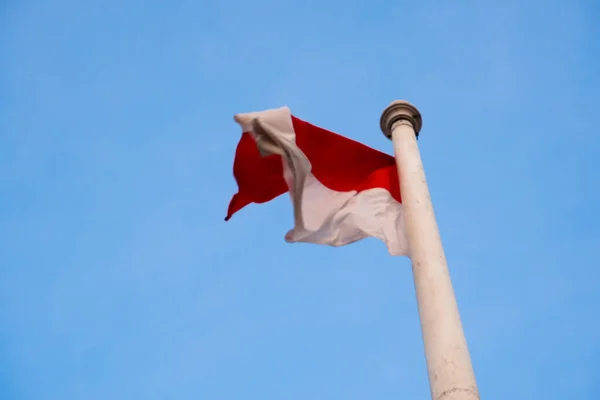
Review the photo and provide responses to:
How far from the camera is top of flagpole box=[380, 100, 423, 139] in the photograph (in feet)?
47.8

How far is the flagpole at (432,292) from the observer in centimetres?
914

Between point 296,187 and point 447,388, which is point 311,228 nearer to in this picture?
point 296,187

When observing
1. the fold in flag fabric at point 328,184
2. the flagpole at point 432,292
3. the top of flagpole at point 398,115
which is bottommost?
the flagpole at point 432,292

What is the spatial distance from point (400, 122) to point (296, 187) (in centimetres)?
302

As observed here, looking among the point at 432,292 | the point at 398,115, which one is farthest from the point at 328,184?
the point at 432,292

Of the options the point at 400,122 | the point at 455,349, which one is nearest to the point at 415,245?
the point at 455,349

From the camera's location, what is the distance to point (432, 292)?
10383mm

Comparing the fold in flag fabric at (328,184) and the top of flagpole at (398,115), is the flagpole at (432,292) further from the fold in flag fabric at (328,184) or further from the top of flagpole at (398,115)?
the fold in flag fabric at (328,184)

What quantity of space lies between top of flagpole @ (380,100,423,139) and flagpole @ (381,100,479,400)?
21.7 inches

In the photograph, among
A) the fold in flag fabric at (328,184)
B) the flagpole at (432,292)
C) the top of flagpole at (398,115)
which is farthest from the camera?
the top of flagpole at (398,115)

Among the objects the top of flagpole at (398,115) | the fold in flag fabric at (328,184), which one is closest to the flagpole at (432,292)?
the top of flagpole at (398,115)

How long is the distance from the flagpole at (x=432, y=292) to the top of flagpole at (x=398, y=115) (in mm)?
552

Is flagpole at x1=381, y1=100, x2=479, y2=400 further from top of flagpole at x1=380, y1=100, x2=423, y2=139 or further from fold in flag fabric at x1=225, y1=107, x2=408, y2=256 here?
fold in flag fabric at x1=225, y1=107, x2=408, y2=256

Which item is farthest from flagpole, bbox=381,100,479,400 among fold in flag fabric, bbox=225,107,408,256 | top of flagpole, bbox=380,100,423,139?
fold in flag fabric, bbox=225,107,408,256
